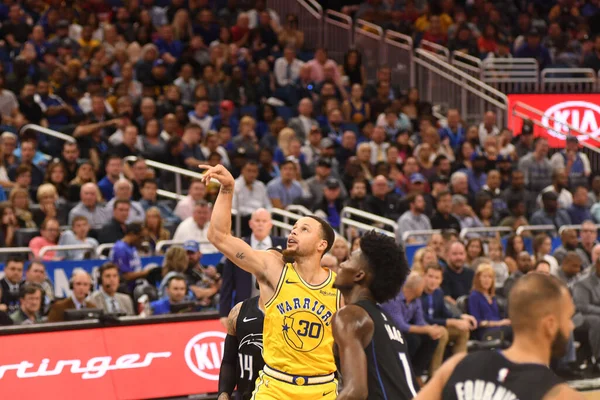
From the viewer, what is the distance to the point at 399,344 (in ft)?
15.7

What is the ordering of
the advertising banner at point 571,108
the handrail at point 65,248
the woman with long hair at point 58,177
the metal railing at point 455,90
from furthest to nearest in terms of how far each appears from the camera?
the advertising banner at point 571,108, the metal railing at point 455,90, the woman with long hair at point 58,177, the handrail at point 65,248

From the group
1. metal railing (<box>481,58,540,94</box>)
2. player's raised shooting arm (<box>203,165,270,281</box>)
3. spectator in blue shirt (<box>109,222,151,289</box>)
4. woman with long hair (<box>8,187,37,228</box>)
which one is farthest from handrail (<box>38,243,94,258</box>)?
metal railing (<box>481,58,540,94</box>)

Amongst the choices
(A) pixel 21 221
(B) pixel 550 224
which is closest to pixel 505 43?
(B) pixel 550 224

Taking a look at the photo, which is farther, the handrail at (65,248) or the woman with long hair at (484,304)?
the woman with long hair at (484,304)

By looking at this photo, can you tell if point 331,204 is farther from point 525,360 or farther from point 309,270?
point 525,360

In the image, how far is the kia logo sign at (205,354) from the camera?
11.1m

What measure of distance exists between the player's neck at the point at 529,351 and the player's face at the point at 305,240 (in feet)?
9.26

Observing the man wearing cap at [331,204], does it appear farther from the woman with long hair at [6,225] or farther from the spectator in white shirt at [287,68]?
the woman with long hair at [6,225]

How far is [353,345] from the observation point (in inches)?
181

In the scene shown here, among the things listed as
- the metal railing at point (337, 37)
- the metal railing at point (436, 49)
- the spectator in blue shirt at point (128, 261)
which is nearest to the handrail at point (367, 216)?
the spectator in blue shirt at point (128, 261)

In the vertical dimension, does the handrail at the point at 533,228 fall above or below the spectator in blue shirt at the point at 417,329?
above

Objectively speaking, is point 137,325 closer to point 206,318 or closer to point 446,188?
point 206,318

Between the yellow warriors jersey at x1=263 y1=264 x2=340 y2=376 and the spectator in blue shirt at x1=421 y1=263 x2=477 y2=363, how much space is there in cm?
608

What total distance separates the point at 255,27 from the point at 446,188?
5623 mm
